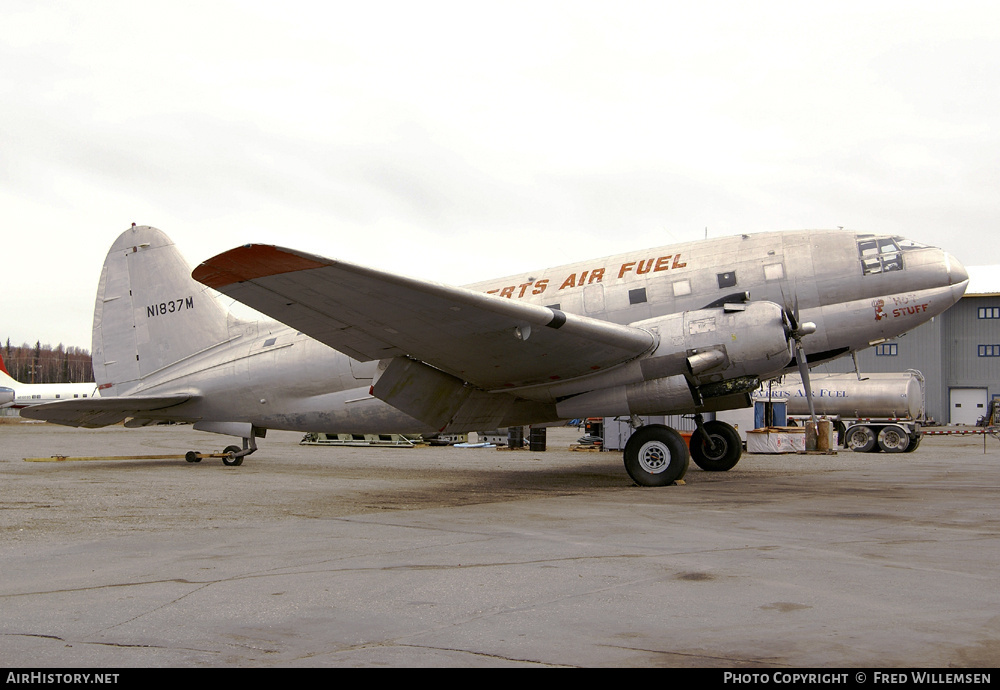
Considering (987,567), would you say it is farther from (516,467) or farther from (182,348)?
(182,348)

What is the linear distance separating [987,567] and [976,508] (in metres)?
4.65

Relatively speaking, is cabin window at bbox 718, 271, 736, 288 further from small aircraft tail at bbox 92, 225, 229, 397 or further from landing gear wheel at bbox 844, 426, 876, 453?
landing gear wheel at bbox 844, 426, 876, 453

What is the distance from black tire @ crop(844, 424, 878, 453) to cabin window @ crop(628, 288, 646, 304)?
20.8 metres

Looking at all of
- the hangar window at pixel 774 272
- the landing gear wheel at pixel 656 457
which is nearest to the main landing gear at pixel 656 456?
the landing gear wheel at pixel 656 457

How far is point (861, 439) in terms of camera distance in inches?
1205

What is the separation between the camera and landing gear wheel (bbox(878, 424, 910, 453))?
29469 millimetres

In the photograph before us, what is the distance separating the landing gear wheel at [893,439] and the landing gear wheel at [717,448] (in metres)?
15.7

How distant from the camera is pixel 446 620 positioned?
4500 mm

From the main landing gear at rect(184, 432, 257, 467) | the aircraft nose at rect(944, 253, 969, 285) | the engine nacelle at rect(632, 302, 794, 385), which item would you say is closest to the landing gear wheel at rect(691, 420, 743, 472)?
the engine nacelle at rect(632, 302, 794, 385)

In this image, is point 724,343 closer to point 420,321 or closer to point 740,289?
point 740,289

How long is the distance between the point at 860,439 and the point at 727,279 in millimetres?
20895

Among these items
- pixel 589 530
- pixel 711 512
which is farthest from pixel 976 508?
pixel 589 530

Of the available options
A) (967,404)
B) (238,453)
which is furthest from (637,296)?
(967,404)

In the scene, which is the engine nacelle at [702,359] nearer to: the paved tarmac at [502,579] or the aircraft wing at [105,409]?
the paved tarmac at [502,579]
